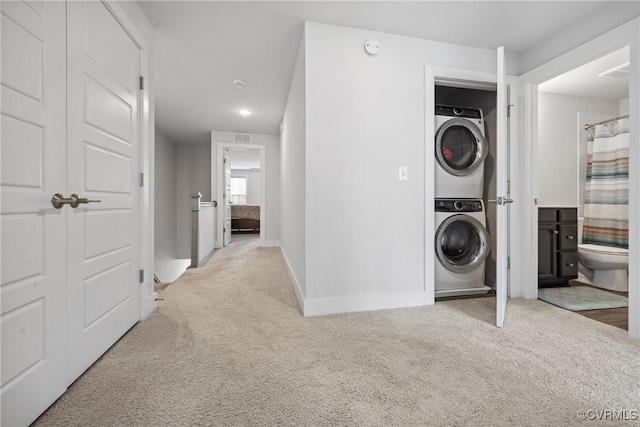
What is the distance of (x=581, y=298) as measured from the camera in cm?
258

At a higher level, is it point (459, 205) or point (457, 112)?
point (457, 112)

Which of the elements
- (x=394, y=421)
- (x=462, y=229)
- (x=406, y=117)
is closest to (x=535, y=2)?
(x=406, y=117)

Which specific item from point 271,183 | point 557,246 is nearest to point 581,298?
point 557,246

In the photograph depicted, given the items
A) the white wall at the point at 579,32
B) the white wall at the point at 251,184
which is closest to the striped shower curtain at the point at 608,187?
the white wall at the point at 579,32

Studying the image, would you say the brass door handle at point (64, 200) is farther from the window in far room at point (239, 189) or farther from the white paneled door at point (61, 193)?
the window in far room at point (239, 189)

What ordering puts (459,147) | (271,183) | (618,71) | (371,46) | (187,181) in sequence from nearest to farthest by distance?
(371,46) → (459,147) → (618,71) → (271,183) → (187,181)

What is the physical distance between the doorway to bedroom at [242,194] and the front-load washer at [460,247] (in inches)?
158

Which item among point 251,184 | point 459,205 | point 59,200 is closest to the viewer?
point 59,200

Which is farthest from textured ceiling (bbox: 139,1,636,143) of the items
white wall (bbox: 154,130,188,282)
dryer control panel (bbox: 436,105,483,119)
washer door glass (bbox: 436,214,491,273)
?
white wall (bbox: 154,130,188,282)

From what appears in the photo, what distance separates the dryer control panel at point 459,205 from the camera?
2527mm

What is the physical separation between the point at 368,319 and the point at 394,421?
99 cm

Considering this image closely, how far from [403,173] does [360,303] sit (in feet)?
3.72

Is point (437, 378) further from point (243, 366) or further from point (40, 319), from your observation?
point (40, 319)

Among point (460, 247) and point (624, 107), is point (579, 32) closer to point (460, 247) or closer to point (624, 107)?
point (460, 247)
